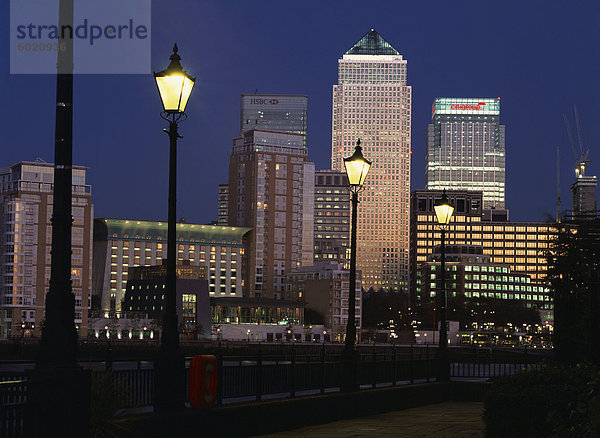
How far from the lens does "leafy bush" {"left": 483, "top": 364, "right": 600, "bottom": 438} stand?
1327 cm

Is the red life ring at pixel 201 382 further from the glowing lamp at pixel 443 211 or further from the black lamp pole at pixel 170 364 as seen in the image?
the glowing lamp at pixel 443 211

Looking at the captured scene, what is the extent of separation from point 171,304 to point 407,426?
8.41m

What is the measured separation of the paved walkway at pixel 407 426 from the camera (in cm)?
2142

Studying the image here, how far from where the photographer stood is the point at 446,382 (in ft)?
113

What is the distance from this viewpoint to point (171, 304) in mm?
17656

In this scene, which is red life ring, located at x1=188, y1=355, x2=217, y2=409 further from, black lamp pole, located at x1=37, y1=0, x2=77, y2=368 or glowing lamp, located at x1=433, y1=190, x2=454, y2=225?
glowing lamp, located at x1=433, y1=190, x2=454, y2=225

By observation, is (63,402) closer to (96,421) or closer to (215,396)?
(96,421)

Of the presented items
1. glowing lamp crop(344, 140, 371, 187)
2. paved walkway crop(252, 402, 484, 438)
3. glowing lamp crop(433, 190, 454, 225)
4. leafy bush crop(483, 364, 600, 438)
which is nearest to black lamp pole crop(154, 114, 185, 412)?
paved walkway crop(252, 402, 484, 438)

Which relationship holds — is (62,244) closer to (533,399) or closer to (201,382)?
(201,382)

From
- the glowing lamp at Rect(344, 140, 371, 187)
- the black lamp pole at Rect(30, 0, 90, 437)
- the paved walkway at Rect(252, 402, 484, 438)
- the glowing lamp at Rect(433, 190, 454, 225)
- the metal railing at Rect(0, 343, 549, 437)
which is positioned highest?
the glowing lamp at Rect(344, 140, 371, 187)

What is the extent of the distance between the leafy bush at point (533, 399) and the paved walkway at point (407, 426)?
6547mm

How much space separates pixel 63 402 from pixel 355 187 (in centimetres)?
1638

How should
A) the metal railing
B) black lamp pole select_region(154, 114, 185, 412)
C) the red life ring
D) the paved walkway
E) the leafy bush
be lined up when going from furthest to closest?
the paved walkway → the red life ring → black lamp pole select_region(154, 114, 185, 412) → the leafy bush → the metal railing

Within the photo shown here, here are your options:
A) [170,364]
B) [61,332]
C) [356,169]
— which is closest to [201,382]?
[170,364]
